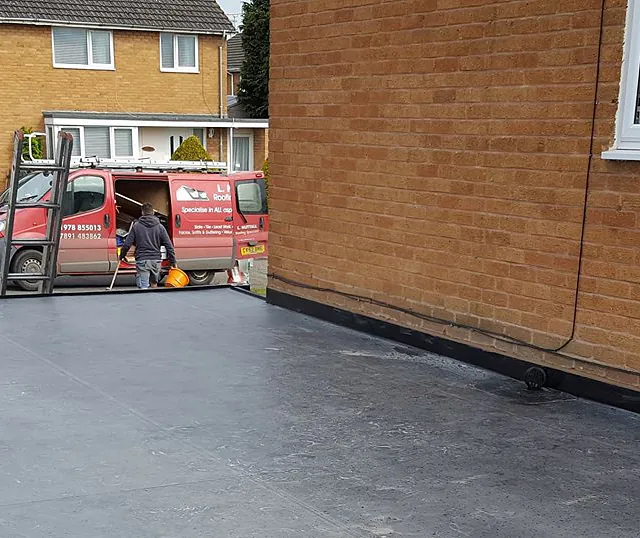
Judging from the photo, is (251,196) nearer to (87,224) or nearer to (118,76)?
(87,224)

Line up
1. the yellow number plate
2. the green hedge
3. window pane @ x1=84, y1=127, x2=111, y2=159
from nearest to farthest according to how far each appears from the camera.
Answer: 1. the yellow number plate
2. the green hedge
3. window pane @ x1=84, y1=127, x2=111, y2=159

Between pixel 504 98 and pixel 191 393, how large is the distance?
265 centimetres

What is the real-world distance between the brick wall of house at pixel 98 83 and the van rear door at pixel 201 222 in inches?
434

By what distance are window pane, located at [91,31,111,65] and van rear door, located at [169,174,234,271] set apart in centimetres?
1182

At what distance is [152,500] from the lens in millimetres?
3363

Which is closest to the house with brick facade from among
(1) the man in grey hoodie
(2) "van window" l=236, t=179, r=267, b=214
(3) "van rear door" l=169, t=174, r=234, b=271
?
(2) "van window" l=236, t=179, r=267, b=214

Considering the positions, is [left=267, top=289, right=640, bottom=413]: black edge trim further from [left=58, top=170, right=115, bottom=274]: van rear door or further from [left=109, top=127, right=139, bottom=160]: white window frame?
[left=109, top=127, right=139, bottom=160]: white window frame

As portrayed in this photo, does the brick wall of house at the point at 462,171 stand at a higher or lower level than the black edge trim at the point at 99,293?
higher

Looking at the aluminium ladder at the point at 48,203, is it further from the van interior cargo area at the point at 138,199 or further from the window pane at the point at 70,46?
the window pane at the point at 70,46

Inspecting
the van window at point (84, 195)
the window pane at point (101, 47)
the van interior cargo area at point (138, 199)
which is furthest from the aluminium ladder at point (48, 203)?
the window pane at point (101, 47)

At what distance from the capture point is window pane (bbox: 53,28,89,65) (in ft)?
82.2

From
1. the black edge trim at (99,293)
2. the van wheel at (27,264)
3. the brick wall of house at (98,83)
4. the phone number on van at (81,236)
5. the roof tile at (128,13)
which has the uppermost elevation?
the roof tile at (128,13)

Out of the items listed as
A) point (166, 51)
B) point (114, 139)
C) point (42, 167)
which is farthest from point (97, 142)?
point (42, 167)

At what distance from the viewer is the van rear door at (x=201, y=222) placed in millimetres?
15547
